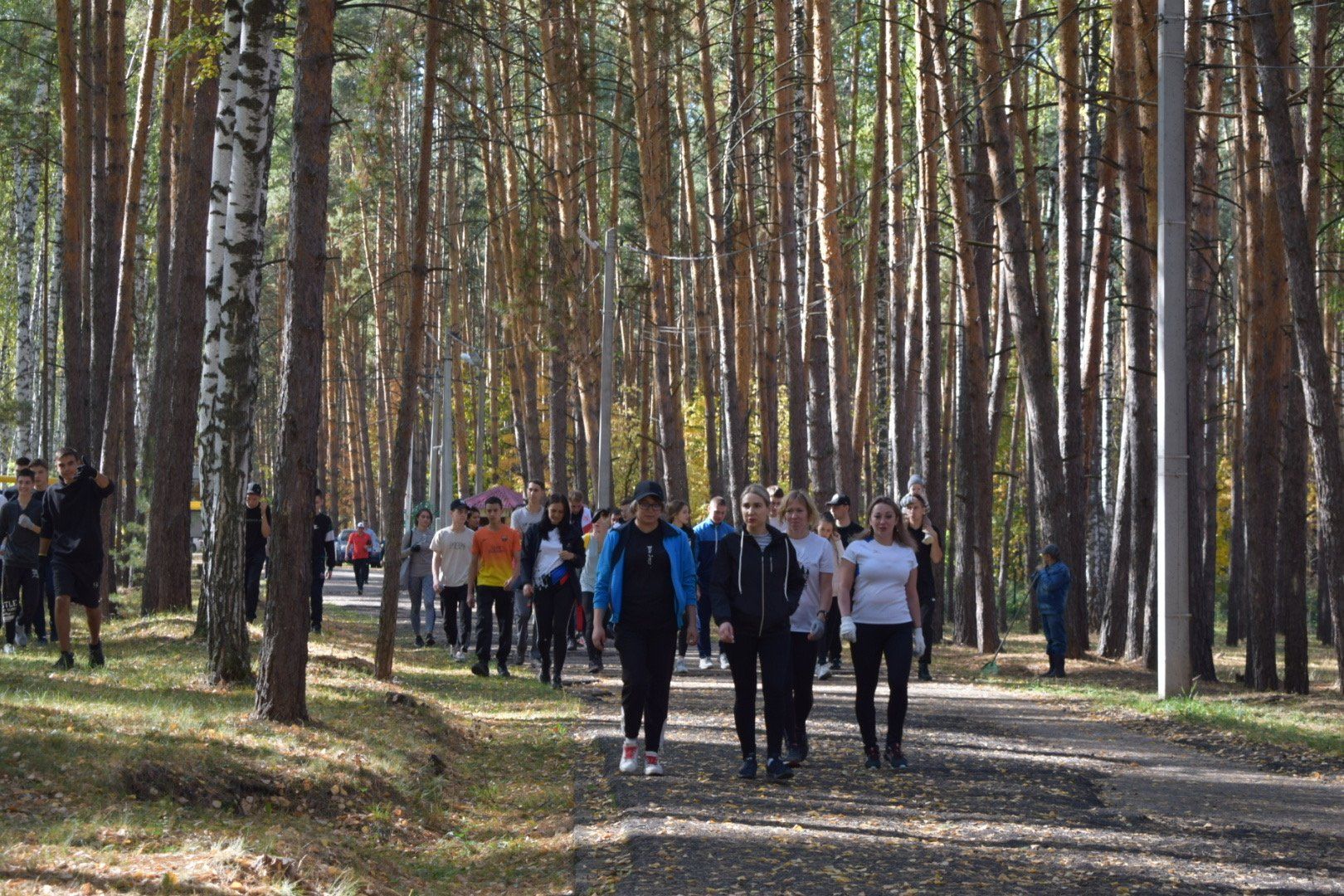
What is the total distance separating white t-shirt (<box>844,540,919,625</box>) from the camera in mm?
10836

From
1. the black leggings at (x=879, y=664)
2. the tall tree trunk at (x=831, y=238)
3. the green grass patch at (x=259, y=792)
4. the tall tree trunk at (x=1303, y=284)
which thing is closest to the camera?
the green grass patch at (x=259, y=792)

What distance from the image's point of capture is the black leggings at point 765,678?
10.4m

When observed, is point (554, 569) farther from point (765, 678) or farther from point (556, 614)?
point (765, 678)

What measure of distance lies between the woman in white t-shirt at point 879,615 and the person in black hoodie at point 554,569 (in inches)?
250

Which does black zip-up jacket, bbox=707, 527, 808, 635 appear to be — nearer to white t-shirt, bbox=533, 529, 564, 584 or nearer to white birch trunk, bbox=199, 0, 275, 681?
white birch trunk, bbox=199, 0, 275, 681

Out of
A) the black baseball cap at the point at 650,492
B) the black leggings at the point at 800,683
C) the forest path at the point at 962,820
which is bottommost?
the forest path at the point at 962,820

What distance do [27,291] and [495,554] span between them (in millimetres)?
20238

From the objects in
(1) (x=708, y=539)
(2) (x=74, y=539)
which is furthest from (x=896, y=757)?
(2) (x=74, y=539)

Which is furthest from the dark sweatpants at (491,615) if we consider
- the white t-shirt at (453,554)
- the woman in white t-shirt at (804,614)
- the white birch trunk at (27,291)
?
the white birch trunk at (27,291)

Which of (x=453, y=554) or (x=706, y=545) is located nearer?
(x=706, y=545)

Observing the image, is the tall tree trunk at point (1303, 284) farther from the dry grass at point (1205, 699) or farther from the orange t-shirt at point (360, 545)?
the orange t-shirt at point (360, 545)

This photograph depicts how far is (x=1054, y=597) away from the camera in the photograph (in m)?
21.4

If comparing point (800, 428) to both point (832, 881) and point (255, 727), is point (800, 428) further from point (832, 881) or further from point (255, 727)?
point (832, 881)

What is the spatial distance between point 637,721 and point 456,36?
9.10 m
